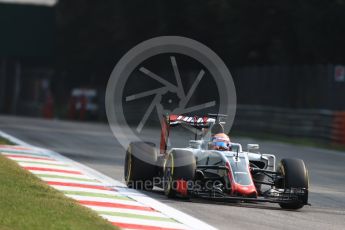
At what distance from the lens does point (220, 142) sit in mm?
13352

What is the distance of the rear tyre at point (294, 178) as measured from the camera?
41.6ft

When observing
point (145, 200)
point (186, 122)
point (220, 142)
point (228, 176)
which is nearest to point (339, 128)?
point (186, 122)

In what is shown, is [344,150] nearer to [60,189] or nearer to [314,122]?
[314,122]

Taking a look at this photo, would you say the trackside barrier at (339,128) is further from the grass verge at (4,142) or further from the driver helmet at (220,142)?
the driver helmet at (220,142)

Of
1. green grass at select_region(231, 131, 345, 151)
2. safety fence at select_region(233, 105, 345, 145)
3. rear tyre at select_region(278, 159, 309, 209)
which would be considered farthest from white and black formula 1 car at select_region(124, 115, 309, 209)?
safety fence at select_region(233, 105, 345, 145)

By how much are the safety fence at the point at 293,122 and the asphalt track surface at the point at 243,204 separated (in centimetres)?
187

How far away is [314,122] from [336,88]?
6.29 feet

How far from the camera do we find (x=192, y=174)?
1266 cm

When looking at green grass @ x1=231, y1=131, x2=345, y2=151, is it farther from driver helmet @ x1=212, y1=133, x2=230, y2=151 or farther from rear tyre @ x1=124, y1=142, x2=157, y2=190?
driver helmet @ x1=212, y1=133, x2=230, y2=151

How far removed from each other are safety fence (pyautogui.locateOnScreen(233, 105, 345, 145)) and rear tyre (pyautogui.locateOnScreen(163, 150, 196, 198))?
16.3m

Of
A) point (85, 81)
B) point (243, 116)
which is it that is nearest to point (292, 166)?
point (243, 116)

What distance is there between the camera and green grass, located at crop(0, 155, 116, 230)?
953 centimetres

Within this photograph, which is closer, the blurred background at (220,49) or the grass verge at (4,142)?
the grass verge at (4,142)

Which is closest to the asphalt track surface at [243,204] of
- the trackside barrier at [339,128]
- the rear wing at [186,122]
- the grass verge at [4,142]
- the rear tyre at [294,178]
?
the rear tyre at [294,178]
